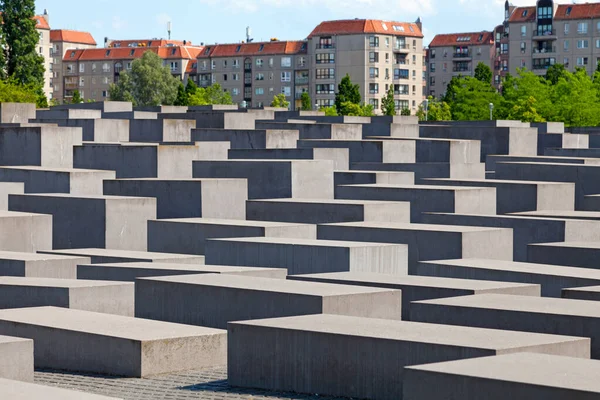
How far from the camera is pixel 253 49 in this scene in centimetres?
14762

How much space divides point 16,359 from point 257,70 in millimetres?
136908

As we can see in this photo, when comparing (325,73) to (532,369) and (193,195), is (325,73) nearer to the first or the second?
(193,195)

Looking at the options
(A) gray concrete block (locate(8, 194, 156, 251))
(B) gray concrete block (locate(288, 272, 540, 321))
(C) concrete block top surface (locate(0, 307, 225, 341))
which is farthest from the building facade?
(C) concrete block top surface (locate(0, 307, 225, 341))

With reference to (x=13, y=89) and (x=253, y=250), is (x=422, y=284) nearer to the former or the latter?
(x=253, y=250)

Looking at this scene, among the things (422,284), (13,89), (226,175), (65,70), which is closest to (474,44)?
(65,70)

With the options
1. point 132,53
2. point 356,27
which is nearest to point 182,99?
point 356,27

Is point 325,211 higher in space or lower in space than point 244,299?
higher

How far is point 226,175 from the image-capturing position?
2684 centimetres

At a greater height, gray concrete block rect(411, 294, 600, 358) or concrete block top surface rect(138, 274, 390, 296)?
concrete block top surface rect(138, 274, 390, 296)

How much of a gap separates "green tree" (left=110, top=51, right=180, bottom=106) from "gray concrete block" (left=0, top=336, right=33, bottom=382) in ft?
374

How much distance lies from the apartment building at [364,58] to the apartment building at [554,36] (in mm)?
14588

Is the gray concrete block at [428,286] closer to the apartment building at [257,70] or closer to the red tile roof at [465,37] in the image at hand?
the apartment building at [257,70]

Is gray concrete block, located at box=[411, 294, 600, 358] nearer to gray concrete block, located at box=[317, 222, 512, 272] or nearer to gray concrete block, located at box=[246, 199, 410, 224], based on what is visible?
gray concrete block, located at box=[317, 222, 512, 272]

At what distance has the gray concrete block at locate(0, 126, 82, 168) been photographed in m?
28.8
